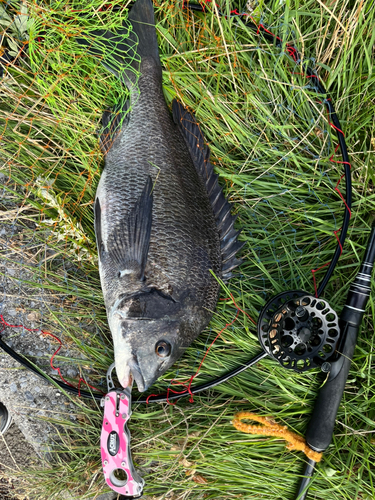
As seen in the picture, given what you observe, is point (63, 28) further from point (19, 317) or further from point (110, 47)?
point (19, 317)

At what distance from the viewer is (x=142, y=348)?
6.30 ft

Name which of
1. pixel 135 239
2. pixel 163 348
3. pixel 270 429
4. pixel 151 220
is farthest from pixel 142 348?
pixel 270 429

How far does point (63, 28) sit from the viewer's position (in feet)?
7.66

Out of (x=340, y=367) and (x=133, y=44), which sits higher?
(x=133, y=44)

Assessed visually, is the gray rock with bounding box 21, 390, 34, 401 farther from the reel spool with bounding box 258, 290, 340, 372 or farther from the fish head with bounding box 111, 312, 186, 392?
the reel spool with bounding box 258, 290, 340, 372

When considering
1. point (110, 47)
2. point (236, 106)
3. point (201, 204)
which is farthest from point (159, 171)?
point (110, 47)

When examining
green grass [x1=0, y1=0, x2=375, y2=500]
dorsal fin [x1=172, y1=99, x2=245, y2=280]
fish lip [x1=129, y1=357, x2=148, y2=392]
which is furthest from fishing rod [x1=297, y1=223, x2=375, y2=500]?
fish lip [x1=129, y1=357, x2=148, y2=392]

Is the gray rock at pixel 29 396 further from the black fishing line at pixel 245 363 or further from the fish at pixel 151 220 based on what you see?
the fish at pixel 151 220

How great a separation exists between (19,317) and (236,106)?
221 cm

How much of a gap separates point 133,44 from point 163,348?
78.7 inches

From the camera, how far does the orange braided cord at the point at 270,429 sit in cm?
224

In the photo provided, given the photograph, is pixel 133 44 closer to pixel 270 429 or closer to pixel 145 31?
pixel 145 31

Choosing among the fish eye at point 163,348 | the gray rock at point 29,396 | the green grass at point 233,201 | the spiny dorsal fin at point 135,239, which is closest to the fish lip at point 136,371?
the fish eye at point 163,348

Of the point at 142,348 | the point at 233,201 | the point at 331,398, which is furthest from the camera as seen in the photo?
the point at 233,201
